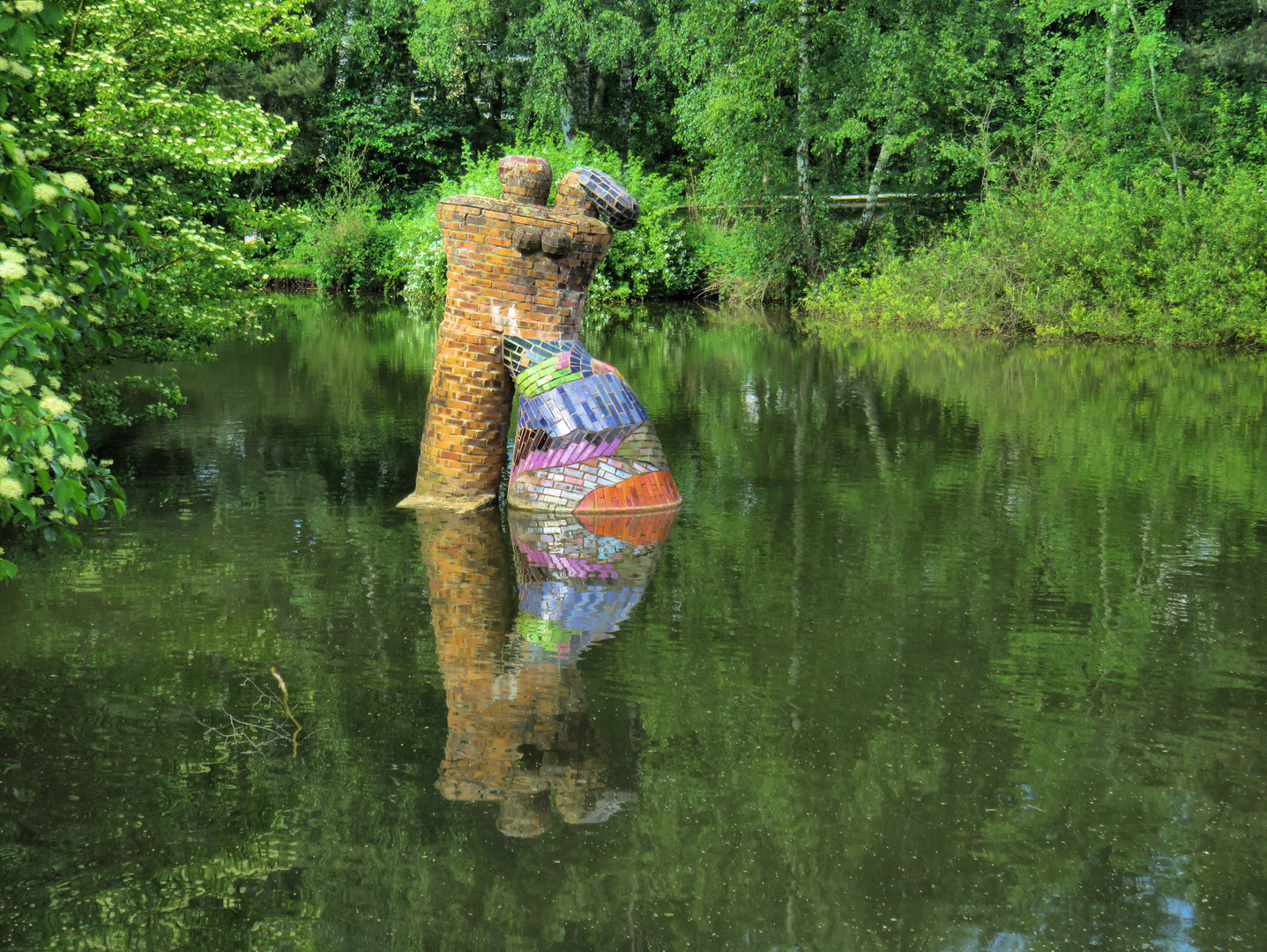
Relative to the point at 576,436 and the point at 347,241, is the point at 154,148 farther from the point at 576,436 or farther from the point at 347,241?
the point at 347,241

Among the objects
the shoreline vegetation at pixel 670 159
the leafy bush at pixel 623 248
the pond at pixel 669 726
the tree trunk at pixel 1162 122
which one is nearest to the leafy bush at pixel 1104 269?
the shoreline vegetation at pixel 670 159

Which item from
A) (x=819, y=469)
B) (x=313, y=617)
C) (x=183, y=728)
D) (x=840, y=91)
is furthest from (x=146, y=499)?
(x=840, y=91)

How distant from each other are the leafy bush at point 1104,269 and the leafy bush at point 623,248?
37.7ft

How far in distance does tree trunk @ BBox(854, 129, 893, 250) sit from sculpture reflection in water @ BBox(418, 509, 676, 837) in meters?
26.1

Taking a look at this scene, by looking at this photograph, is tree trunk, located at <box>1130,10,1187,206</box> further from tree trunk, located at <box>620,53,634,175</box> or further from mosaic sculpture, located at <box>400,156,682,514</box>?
mosaic sculpture, located at <box>400,156,682,514</box>

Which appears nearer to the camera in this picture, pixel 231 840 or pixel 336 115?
pixel 231 840

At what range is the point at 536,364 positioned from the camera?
353 inches

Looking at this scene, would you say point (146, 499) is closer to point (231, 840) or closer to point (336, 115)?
point (231, 840)

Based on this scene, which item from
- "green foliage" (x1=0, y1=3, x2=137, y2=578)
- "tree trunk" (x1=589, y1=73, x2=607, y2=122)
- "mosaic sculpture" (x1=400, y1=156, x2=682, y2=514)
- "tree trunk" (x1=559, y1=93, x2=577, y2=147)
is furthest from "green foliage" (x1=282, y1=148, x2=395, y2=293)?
"green foliage" (x1=0, y1=3, x2=137, y2=578)

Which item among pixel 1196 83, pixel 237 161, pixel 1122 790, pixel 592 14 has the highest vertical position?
pixel 592 14

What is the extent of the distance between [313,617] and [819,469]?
584 cm

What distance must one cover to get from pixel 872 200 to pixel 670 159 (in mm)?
16219

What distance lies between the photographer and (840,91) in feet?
104

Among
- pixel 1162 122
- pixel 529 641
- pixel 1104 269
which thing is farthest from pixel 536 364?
pixel 1162 122
